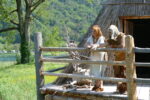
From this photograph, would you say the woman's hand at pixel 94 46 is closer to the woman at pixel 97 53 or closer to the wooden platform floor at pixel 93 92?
the woman at pixel 97 53

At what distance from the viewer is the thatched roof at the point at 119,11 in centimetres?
1059

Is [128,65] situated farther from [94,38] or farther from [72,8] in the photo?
[72,8]

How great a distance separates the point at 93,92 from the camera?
8.55m

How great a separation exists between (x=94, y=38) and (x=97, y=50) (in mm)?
530

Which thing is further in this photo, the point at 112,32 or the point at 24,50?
the point at 24,50

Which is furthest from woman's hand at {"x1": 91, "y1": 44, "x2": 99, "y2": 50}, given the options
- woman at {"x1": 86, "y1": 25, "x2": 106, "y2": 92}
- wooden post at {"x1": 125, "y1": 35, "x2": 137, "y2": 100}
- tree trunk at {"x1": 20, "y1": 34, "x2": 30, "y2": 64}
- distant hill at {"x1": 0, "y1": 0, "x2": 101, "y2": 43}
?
distant hill at {"x1": 0, "y1": 0, "x2": 101, "y2": 43}

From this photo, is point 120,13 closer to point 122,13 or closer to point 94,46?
point 122,13

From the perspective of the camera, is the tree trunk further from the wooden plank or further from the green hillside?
the wooden plank

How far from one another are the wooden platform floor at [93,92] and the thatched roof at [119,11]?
194 cm

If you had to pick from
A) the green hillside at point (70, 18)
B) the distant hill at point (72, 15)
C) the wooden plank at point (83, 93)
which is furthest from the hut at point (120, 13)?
the distant hill at point (72, 15)

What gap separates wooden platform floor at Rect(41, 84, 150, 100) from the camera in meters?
8.16

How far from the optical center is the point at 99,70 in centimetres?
879

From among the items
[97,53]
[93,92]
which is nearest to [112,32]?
[97,53]

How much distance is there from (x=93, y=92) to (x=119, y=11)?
308 cm
